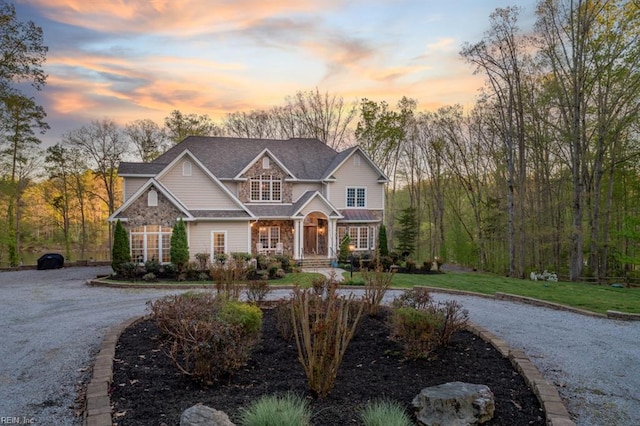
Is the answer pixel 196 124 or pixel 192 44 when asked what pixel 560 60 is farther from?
pixel 196 124

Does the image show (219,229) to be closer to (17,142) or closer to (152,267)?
(152,267)

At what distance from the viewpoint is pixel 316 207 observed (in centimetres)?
2391

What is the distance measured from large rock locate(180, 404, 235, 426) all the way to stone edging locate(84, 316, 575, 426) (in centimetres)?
89

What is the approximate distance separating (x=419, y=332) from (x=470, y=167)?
29411 mm

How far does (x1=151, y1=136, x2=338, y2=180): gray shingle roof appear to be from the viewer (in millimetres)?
24719

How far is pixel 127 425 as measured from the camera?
13.0 ft

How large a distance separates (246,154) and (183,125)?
12.4m

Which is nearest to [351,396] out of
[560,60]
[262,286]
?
[262,286]

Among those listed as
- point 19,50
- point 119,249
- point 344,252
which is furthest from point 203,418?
point 19,50

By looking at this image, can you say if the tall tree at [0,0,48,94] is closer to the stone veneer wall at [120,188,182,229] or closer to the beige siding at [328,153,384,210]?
the stone veneer wall at [120,188,182,229]

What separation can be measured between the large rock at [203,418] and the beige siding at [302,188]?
21955mm

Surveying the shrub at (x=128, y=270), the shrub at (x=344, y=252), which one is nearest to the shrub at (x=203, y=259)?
the shrub at (x=128, y=270)

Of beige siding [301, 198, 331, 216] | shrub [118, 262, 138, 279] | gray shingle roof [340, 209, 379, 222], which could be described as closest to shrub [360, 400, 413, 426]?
shrub [118, 262, 138, 279]

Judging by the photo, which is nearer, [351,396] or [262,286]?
[351,396]
